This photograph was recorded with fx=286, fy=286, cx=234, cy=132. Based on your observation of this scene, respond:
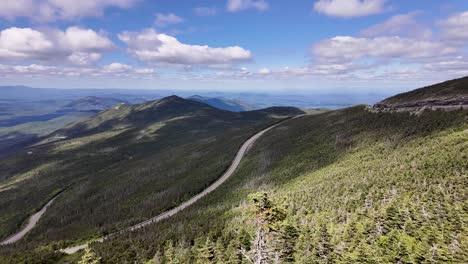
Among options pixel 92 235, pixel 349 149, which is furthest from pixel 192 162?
pixel 349 149

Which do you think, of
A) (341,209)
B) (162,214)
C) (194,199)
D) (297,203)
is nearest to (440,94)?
(297,203)

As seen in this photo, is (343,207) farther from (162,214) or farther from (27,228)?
(27,228)

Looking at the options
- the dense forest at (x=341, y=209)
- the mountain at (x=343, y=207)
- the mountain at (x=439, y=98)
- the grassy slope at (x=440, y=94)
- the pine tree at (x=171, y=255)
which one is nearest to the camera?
→ the dense forest at (x=341, y=209)

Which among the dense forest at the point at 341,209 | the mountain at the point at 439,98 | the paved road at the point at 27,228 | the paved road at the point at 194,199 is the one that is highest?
the mountain at the point at 439,98

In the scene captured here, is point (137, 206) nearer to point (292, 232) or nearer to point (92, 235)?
point (92, 235)

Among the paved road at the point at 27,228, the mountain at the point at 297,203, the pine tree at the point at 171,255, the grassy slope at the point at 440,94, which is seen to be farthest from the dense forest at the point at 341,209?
the paved road at the point at 27,228

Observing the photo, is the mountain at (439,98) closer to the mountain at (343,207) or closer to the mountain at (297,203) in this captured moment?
the mountain at (343,207)

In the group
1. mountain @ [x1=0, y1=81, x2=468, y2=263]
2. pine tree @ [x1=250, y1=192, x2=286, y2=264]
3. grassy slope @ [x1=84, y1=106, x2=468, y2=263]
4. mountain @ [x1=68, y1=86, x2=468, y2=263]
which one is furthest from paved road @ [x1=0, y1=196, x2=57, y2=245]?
pine tree @ [x1=250, y1=192, x2=286, y2=264]
